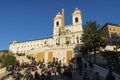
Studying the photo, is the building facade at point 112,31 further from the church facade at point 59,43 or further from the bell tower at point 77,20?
the church facade at point 59,43

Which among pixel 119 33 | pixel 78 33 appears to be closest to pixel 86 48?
pixel 78 33

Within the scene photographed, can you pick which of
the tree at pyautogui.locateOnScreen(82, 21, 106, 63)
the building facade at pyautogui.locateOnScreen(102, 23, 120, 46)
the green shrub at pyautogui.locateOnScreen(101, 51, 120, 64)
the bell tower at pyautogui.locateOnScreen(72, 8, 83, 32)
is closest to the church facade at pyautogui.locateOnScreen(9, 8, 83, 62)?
the bell tower at pyautogui.locateOnScreen(72, 8, 83, 32)

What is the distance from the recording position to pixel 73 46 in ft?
199

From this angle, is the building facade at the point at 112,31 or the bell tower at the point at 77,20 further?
the building facade at the point at 112,31

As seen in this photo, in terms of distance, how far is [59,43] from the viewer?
78875 millimetres

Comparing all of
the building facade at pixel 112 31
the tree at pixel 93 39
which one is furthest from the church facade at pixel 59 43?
the tree at pixel 93 39

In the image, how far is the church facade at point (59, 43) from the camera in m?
61.1

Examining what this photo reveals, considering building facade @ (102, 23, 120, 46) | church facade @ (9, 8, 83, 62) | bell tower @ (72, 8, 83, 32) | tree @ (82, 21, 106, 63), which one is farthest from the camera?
building facade @ (102, 23, 120, 46)

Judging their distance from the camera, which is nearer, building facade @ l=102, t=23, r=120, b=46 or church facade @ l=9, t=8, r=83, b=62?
church facade @ l=9, t=8, r=83, b=62

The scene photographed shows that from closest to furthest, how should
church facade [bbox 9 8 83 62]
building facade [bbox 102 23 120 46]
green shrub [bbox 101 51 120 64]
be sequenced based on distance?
green shrub [bbox 101 51 120 64] → church facade [bbox 9 8 83 62] → building facade [bbox 102 23 120 46]

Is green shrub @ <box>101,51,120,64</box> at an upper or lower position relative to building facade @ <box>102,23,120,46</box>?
lower

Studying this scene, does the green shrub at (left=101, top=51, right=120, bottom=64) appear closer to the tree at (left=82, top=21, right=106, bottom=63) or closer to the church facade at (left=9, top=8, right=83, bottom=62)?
the tree at (left=82, top=21, right=106, bottom=63)

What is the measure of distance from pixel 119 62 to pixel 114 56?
154 cm

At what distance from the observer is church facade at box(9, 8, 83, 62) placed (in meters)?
61.1
